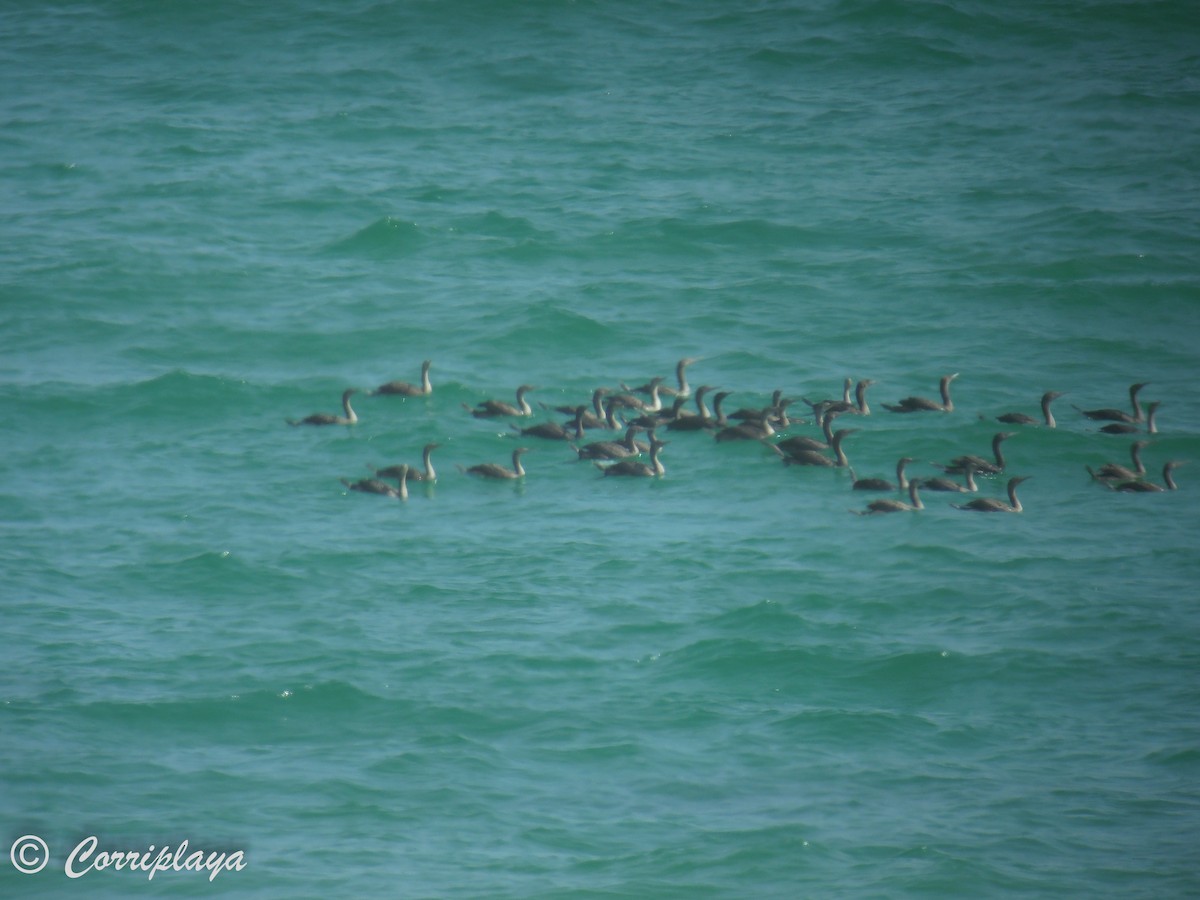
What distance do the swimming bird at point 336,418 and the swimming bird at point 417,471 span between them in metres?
1.73

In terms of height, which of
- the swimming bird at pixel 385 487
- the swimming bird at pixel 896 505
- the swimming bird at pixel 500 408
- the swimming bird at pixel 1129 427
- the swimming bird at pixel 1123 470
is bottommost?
the swimming bird at pixel 385 487

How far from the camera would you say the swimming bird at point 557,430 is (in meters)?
22.2

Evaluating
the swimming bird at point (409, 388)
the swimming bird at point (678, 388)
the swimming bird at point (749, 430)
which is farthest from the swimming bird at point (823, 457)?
the swimming bird at point (409, 388)

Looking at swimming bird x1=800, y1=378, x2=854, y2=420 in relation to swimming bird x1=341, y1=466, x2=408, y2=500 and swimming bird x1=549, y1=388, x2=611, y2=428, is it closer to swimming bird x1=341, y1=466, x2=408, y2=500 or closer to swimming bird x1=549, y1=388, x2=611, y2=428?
swimming bird x1=549, y1=388, x2=611, y2=428

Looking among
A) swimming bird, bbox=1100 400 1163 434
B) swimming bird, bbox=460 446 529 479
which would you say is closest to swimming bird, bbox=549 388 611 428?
swimming bird, bbox=460 446 529 479

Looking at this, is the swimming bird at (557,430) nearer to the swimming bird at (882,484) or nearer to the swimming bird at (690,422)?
the swimming bird at (690,422)

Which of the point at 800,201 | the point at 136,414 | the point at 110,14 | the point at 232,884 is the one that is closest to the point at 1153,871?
the point at 232,884

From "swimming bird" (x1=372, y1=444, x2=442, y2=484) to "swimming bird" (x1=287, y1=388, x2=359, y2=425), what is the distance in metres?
1.73

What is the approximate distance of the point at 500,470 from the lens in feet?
69.5

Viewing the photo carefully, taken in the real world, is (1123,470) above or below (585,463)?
above

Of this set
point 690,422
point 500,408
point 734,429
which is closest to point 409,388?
point 500,408

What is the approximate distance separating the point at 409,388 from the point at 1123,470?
9583 mm

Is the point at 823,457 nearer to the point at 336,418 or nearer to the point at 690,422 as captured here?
the point at 690,422

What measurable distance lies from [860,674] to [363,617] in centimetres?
516
